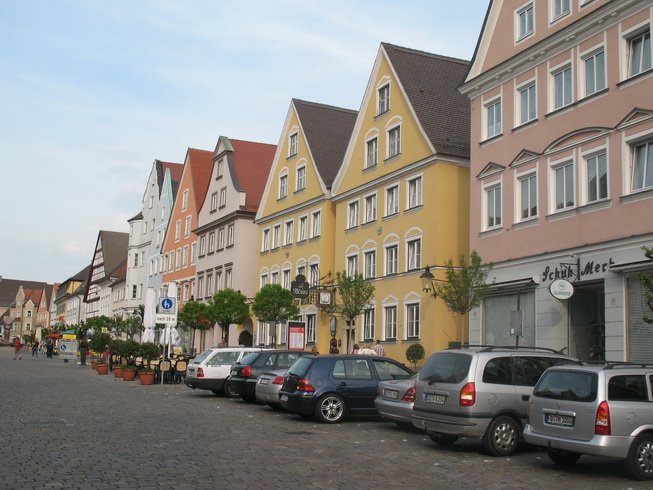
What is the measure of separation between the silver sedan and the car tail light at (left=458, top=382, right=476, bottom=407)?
2.49 meters

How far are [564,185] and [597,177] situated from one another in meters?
1.49

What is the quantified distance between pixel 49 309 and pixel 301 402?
16683cm

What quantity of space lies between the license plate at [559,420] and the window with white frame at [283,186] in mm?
36592

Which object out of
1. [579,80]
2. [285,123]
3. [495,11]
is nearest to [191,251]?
[285,123]

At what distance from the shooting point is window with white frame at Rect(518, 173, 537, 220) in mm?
26141

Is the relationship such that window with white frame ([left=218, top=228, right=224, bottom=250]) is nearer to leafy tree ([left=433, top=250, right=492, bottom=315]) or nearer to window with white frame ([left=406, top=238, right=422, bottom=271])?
window with white frame ([left=406, top=238, right=422, bottom=271])

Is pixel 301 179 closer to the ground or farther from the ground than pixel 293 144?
closer to the ground

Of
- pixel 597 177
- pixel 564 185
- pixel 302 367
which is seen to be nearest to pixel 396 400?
pixel 302 367

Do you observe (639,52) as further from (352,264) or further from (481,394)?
(352,264)

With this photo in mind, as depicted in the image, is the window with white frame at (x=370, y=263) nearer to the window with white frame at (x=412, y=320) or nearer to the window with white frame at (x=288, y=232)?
the window with white frame at (x=412, y=320)

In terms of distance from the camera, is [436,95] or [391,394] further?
[436,95]

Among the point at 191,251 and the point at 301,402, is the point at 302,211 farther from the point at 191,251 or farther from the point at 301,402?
the point at 301,402

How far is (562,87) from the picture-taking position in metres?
25.4

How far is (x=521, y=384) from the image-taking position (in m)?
14.2
